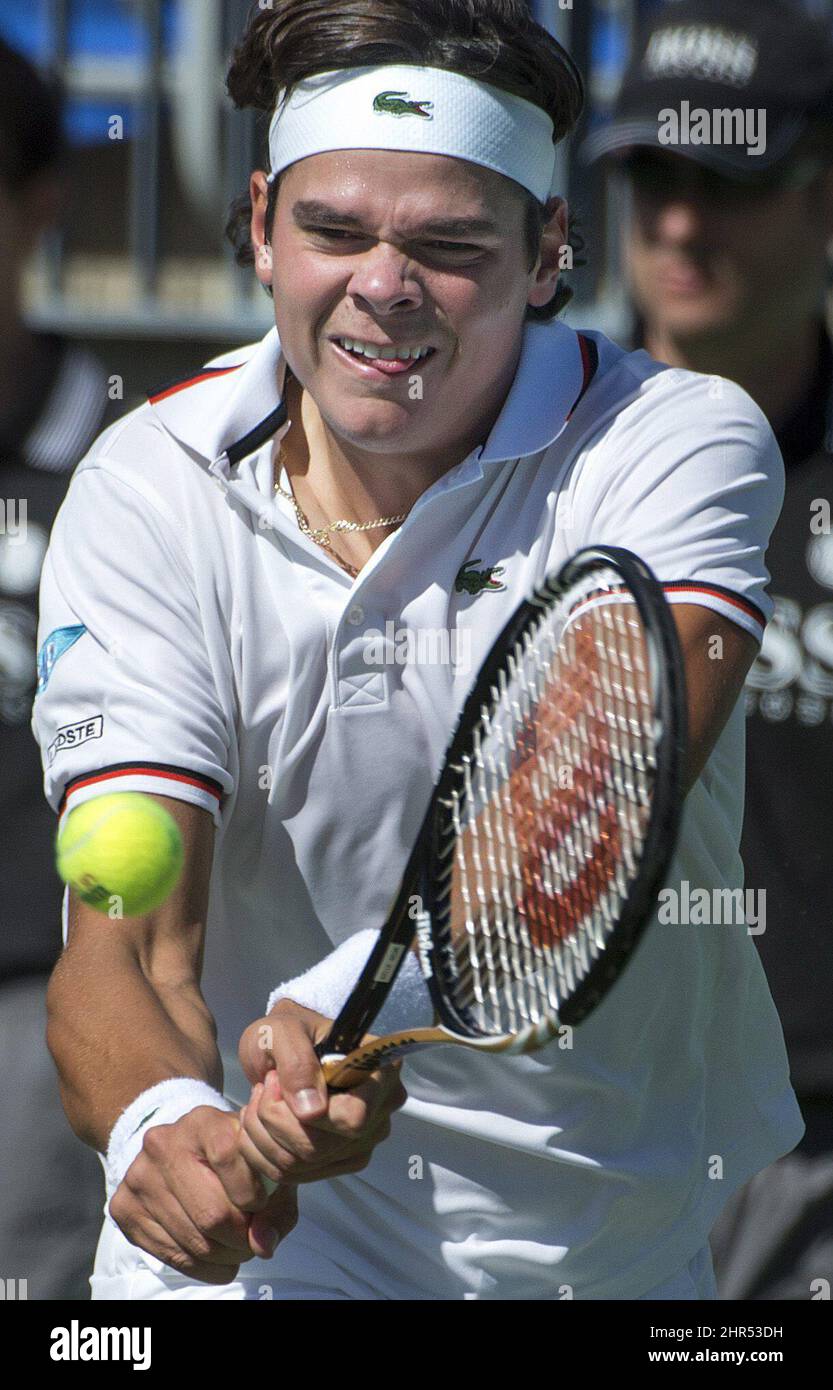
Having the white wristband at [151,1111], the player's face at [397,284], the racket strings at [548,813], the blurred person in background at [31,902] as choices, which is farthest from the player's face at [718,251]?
the white wristband at [151,1111]

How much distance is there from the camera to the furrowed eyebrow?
2609 mm

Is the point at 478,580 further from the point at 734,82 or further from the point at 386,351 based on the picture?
the point at 734,82

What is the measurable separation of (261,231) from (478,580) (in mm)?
589

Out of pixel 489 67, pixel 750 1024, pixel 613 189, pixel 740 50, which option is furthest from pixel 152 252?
pixel 750 1024

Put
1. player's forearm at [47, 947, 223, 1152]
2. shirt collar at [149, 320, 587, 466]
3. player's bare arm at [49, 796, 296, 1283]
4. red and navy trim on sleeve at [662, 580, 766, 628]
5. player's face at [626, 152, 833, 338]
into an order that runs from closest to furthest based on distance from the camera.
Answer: player's bare arm at [49, 796, 296, 1283]
player's forearm at [47, 947, 223, 1152]
red and navy trim on sleeve at [662, 580, 766, 628]
shirt collar at [149, 320, 587, 466]
player's face at [626, 152, 833, 338]

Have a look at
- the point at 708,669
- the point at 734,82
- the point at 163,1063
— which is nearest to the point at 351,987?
the point at 163,1063

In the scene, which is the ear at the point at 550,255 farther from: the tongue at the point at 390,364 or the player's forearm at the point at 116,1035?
the player's forearm at the point at 116,1035

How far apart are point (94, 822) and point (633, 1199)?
2.85 ft

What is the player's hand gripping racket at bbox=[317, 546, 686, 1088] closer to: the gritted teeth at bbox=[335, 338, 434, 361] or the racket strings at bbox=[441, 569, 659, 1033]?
the racket strings at bbox=[441, 569, 659, 1033]

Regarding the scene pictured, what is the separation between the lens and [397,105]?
2.68 metres

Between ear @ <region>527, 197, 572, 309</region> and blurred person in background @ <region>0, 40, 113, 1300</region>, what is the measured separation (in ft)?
5.04

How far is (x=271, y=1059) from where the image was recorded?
225 cm

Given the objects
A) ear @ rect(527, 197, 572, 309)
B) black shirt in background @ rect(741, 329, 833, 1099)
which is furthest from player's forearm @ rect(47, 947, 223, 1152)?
black shirt in background @ rect(741, 329, 833, 1099)
